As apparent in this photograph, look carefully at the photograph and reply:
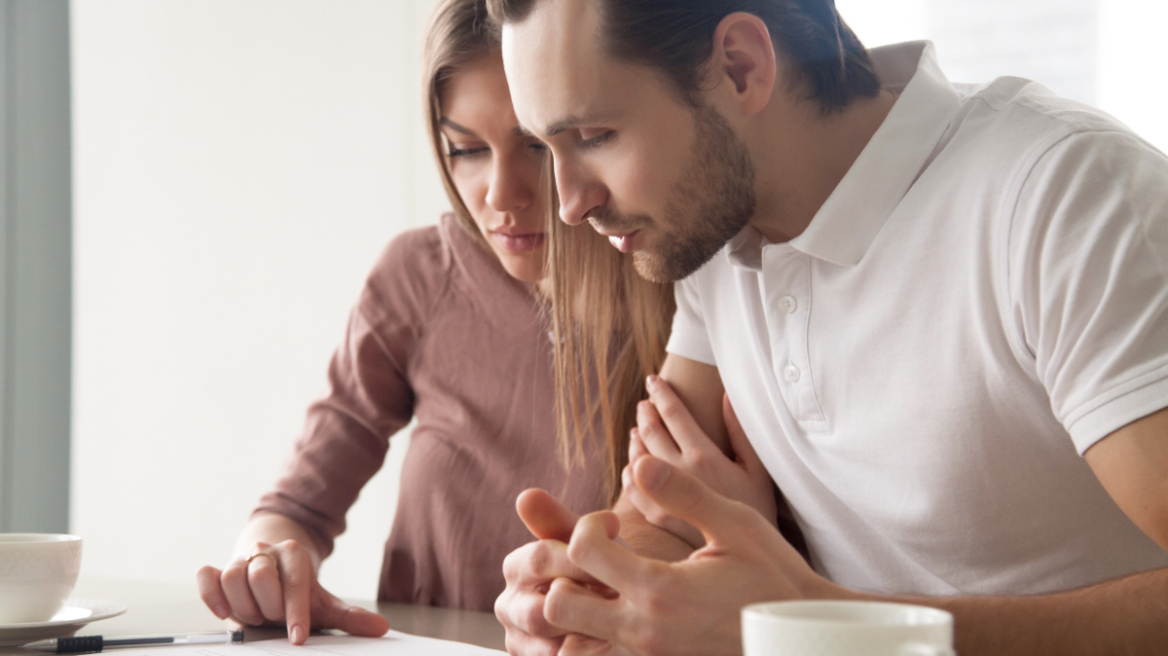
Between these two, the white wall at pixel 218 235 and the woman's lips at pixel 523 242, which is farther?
the white wall at pixel 218 235

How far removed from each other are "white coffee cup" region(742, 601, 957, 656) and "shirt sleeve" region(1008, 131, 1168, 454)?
14.6 inches

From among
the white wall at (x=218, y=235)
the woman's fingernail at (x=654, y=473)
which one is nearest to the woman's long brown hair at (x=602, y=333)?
the woman's fingernail at (x=654, y=473)

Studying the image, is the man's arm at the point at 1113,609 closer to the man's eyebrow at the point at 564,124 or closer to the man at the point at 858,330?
the man at the point at 858,330

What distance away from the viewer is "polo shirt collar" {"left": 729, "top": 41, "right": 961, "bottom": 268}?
3.22 feet

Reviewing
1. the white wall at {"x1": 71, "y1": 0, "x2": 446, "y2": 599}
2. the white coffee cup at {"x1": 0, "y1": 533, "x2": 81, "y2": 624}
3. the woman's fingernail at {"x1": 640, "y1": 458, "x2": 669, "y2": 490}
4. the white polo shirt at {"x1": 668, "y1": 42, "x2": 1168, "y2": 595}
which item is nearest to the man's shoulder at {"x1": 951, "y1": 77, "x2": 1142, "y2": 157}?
the white polo shirt at {"x1": 668, "y1": 42, "x2": 1168, "y2": 595}

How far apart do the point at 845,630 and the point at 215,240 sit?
257 centimetres

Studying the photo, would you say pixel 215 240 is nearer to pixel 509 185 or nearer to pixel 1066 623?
pixel 509 185

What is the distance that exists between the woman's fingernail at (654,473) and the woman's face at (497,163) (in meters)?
0.67

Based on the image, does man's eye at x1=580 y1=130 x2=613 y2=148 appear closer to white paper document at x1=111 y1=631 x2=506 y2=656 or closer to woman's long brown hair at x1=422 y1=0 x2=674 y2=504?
woman's long brown hair at x1=422 y1=0 x2=674 y2=504

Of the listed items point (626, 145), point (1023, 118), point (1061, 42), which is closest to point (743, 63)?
point (626, 145)

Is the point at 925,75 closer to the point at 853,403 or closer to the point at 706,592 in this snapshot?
the point at 853,403

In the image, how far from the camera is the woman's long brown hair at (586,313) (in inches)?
50.7

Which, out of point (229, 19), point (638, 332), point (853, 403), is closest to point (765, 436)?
point (853, 403)

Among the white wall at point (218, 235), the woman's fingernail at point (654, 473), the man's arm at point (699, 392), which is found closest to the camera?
the woman's fingernail at point (654, 473)
